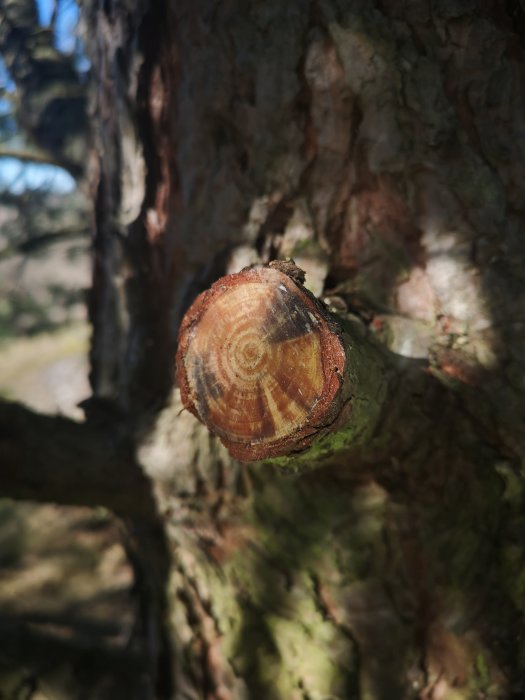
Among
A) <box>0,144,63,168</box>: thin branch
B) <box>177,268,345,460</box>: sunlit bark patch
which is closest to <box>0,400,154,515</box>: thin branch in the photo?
<box>177,268,345,460</box>: sunlit bark patch

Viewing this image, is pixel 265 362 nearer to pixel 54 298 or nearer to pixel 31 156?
pixel 31 156

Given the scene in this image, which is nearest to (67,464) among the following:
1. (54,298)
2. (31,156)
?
(31,156)

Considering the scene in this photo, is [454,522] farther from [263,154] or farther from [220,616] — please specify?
[263,154]

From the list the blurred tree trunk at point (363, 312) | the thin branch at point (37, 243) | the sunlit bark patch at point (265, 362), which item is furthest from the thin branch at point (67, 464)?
the thin branch at point (37, 243)

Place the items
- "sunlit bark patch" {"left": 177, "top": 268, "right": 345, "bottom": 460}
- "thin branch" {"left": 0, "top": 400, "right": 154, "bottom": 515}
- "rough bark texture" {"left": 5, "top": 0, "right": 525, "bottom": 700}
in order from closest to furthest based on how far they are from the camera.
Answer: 1. "sunlit bark patch" {"left": 177, "top": 268, "right": 345, "bottom": 460}
2. "rough bark texture" {"left": 5, "top": 0, "right": 525, "bottom": 700}
3. "thin branch" {"left": 0, "top": 400, "right": 154, "bottom": 515}

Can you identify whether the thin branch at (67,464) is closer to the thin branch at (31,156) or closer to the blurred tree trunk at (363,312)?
the blurred tree trunk at (363,312)

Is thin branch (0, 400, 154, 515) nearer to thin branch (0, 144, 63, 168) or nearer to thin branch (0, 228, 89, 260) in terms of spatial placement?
thin branch (0, 228, 89, 260)
